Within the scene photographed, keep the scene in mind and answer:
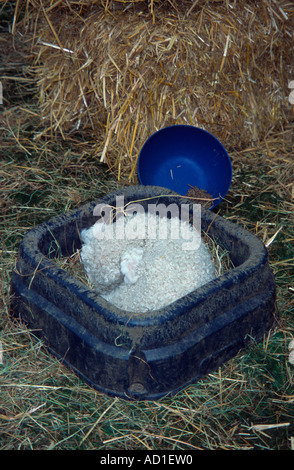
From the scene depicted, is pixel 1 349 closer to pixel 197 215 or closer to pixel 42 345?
pixel 42 345

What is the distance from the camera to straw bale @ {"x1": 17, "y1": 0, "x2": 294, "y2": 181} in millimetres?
2838

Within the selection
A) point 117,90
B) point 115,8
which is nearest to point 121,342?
point 117,90

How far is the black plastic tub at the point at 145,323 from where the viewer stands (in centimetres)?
180

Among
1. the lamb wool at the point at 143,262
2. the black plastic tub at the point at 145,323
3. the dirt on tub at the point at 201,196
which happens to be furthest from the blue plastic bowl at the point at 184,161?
the black plastic tub at the point at 145,323

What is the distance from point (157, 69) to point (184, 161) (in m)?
0.51

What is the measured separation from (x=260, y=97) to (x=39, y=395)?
2.25m

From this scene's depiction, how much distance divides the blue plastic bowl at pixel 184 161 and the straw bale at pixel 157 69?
0.58ft

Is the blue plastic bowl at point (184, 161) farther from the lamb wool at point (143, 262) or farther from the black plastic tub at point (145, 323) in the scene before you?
the black plastic tub at point (145, 323)

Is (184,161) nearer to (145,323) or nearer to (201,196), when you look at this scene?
(201,196)

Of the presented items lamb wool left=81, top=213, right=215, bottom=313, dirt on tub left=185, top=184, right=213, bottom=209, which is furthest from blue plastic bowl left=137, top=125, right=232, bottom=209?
lamb wool left=81, top=213, right=215, bottom=313

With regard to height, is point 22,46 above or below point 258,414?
above

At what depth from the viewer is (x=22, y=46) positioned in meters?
4.10

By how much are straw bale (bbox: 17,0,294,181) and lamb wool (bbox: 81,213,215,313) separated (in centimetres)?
75

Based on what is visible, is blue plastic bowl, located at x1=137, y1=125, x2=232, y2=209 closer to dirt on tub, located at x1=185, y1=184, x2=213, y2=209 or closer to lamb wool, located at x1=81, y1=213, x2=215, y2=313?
dirt on tub, located at x1=185, y1=184, x2=213, y2=209
